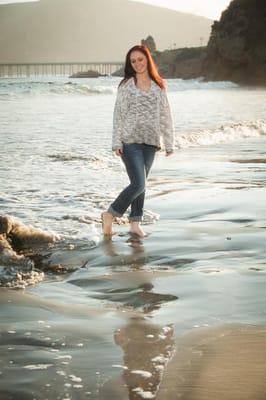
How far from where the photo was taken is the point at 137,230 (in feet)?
18.3

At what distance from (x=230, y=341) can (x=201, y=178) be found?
6321 millimetres

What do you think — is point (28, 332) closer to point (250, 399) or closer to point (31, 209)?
point (250, 399)

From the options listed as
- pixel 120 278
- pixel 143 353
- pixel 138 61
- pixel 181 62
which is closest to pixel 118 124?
pixel 138 61

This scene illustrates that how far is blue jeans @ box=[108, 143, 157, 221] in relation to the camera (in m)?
5.48

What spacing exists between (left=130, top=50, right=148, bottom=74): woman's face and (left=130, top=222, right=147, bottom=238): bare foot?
4.61 feet

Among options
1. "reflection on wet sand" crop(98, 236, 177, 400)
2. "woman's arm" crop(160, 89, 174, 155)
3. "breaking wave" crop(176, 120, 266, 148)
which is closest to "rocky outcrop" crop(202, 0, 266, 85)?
"breaking wave" crop(176, 120, 266, 148)

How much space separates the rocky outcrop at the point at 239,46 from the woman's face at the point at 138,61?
289 feet

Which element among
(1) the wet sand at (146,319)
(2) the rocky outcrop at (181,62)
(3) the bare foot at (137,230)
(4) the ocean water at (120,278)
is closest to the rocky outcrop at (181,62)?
(2) the rocky outcrop at (181,62)

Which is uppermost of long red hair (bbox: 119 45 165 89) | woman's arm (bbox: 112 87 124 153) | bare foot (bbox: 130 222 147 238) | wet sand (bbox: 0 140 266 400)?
long red hair (bbox: 119 45 165 89)

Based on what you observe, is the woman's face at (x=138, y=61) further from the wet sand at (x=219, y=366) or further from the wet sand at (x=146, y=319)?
the wet sand at (x=219, y=366)

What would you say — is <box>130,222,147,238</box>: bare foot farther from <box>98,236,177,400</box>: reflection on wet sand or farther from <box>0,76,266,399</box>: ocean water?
<box>98,236,177,400</box>: reflection on wet sand

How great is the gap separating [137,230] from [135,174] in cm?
52

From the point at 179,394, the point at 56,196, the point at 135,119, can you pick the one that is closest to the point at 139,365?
the point at 179,394

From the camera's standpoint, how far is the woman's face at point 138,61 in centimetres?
529
